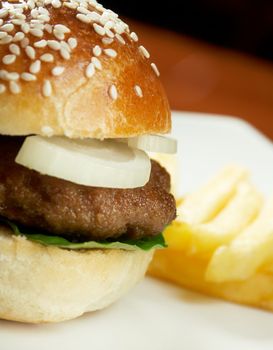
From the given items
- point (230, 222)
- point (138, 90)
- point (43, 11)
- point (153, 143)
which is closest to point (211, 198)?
point (230, 222)

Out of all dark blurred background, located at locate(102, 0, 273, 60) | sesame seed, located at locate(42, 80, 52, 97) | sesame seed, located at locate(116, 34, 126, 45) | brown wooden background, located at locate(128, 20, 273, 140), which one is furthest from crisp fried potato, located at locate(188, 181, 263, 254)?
dark blurred background, located at locate(102, 0, 273, 60)

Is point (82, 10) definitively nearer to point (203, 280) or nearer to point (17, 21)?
point (17, 21)

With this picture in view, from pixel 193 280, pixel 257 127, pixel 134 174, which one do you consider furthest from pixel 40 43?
pixel 257 127

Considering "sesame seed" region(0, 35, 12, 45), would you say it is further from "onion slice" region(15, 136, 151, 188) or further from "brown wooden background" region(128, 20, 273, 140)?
"brown wooden background" region(128, 20, 273, 140)

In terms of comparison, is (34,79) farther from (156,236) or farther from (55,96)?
(156,236)

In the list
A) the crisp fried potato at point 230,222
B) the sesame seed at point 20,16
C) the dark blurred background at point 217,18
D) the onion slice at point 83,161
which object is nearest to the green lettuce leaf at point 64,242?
the onion slice at point 83,161

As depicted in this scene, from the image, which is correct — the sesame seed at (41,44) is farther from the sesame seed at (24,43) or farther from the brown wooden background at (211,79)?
the brown wooden background at (211,79)
